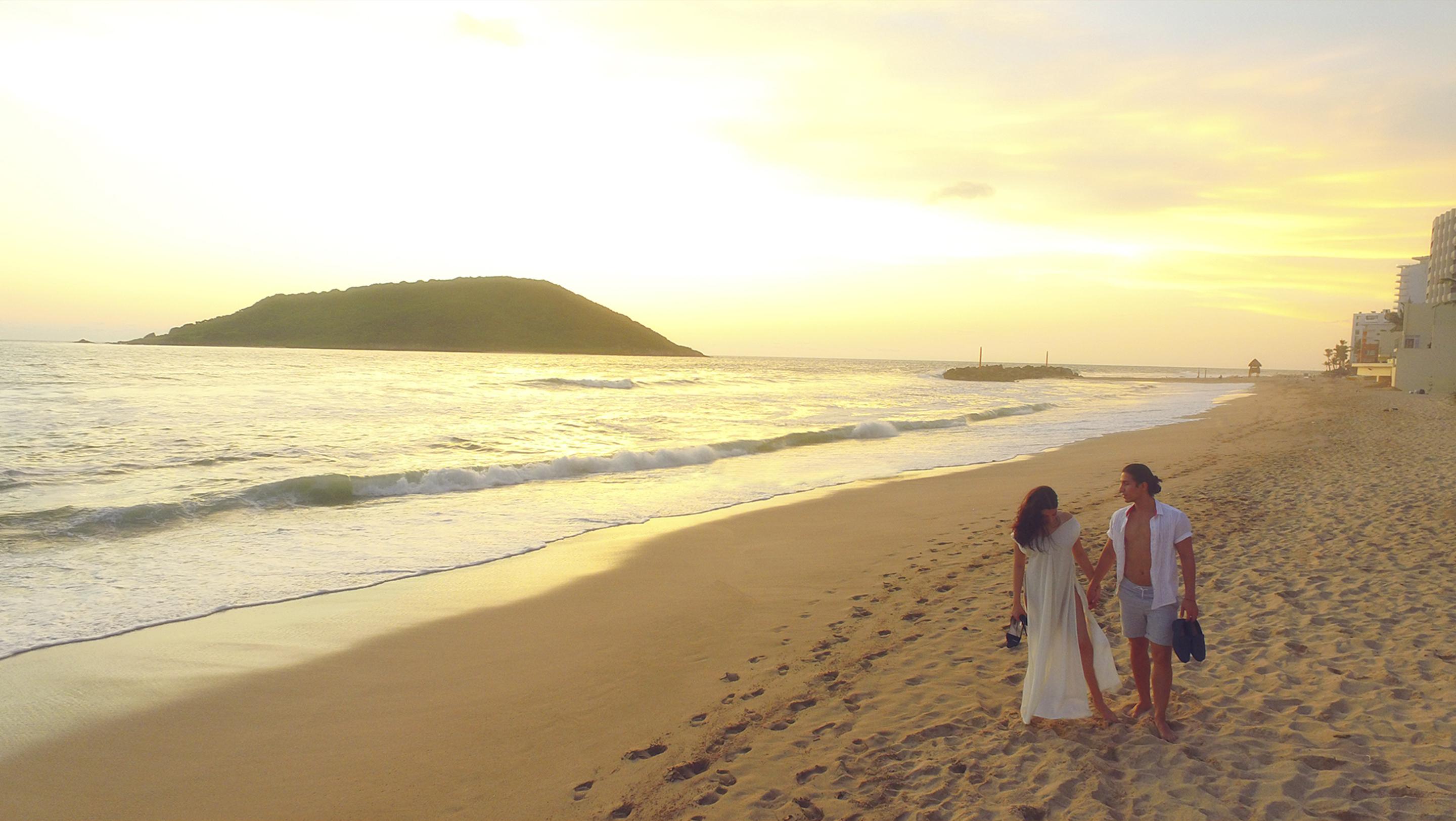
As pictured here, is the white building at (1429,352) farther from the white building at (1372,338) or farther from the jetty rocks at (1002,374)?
the jetty rocks at (1002,374)

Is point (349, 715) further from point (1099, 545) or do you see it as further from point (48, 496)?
point (48, 496)

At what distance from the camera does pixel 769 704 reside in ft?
16.4

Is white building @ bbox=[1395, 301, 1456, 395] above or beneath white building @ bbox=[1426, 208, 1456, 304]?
beneath

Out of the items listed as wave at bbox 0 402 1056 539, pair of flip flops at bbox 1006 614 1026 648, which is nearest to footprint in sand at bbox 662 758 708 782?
pair of flip flops at bbox 1006 614 1026 648

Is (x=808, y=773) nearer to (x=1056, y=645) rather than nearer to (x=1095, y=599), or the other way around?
(x=1056, y=645)

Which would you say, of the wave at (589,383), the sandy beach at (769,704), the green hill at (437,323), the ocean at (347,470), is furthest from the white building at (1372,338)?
the green hill at (437,323)

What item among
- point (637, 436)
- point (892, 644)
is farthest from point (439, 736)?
point (637, 436)

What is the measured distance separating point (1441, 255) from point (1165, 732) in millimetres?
124478

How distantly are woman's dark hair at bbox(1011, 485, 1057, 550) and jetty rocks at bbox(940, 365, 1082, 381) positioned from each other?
3420 inches

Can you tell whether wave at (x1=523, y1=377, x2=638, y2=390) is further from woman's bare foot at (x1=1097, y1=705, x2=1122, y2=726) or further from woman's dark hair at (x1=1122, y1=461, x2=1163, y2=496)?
woman's dark hair at (x1=1122, y1=461, x2=1163, y2=496)

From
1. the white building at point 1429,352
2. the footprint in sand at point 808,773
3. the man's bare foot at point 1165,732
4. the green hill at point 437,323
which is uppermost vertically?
the green hill at point 437,323

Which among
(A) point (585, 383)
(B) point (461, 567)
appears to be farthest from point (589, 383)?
(B) point (461, 567)

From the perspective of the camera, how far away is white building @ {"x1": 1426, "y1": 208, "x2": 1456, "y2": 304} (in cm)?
8844

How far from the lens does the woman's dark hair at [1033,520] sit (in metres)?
4.22
